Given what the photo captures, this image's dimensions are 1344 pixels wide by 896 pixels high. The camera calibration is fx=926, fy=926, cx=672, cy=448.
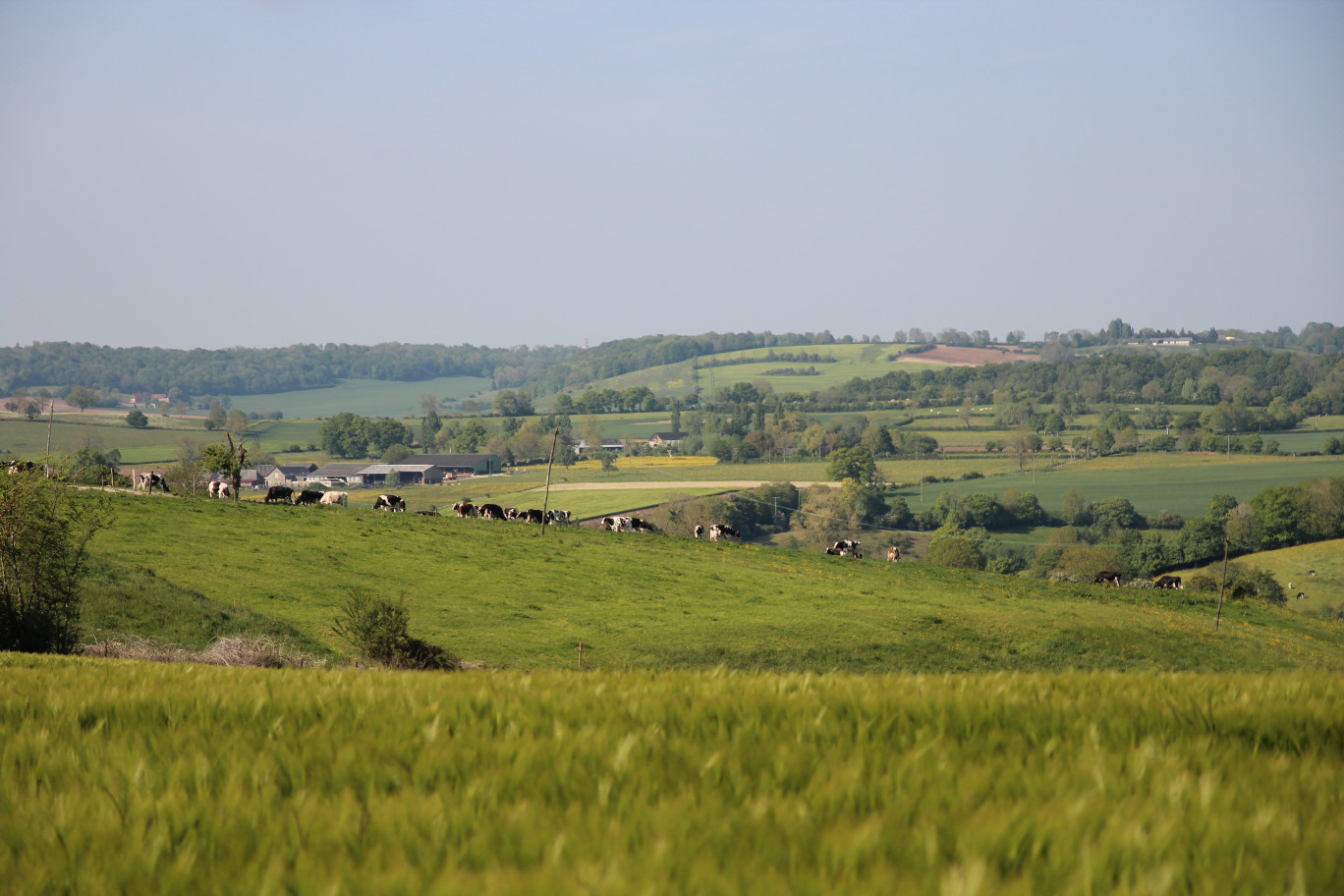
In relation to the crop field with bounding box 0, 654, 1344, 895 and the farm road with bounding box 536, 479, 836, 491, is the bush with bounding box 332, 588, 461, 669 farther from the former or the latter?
the farm road with bounding box 536, 479, 836, 491

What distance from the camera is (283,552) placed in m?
39.3

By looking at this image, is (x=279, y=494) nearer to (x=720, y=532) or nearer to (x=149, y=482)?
(x=149, y=482)

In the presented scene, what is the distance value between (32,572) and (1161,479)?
16931cm

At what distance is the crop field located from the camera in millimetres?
2555

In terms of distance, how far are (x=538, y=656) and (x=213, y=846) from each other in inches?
1049

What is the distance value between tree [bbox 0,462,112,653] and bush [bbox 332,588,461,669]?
256 inches

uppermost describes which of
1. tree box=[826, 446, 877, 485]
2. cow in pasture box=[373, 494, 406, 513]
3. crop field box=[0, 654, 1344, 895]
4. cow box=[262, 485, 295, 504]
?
crop field box=[0, 654, 1344, 895]

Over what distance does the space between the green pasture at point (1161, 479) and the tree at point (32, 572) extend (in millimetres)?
135199

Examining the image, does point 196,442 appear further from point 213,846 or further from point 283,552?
point 213,846

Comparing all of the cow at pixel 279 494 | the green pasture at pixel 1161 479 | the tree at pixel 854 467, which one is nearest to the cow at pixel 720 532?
the cow at pixel 279 494

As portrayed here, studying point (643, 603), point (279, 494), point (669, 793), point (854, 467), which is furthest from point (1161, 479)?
point (669, 793)

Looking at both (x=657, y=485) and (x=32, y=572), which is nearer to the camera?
(x=32, y=572)

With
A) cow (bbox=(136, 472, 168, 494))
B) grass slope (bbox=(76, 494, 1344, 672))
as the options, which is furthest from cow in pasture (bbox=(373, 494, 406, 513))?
cow (bbox=(136, 472, 168, 494))

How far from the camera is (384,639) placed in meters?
24.9
